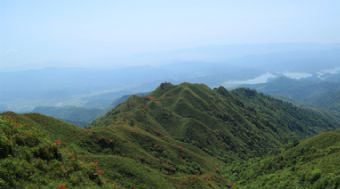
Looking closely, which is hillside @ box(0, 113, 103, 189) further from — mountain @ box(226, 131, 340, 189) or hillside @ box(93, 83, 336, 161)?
hillside @ box(93, 83, 336, 161)

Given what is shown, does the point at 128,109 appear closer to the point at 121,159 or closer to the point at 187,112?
the point at 187,112

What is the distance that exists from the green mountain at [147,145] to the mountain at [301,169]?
3.97 m

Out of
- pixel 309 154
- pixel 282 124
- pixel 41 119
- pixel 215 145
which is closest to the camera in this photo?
pixel 41 119

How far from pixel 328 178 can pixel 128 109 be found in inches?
3038

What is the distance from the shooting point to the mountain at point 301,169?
42688 mm

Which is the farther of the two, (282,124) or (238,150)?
(282,124)

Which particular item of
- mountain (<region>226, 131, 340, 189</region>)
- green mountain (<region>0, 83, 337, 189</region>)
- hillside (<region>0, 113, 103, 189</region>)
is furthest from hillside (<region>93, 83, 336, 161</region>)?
hillside (<region>0, 113, 103, 189</region>)

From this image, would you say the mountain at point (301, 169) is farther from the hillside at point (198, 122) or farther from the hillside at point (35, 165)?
the hillside at point (35, 165)

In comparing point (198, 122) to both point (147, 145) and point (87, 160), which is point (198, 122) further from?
point (87, 160)

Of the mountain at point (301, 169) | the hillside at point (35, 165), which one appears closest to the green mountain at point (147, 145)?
the hillside at point (35, 165)

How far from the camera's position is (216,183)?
61375mm

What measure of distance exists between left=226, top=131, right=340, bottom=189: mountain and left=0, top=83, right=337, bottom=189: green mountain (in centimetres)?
397

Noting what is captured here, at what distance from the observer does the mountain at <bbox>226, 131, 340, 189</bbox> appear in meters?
42.7

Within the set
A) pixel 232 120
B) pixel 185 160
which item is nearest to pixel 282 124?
pixel 232 120
